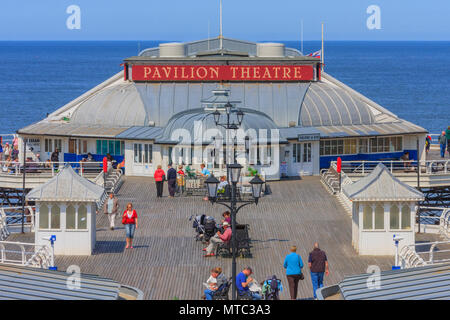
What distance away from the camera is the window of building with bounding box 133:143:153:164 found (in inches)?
1591

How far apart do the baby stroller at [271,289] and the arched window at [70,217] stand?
7.36 m

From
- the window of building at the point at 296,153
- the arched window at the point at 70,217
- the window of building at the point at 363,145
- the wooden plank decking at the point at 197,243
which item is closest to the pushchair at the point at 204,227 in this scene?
the wooden plank decking at the point at 197,243

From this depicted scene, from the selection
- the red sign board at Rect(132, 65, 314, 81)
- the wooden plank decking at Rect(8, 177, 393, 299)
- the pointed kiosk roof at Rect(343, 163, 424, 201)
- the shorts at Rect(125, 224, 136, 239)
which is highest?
the red sign board at Rect(132, 65, 314, 81)

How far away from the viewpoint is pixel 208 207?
32750mm

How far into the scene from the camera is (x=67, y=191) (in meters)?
26.2

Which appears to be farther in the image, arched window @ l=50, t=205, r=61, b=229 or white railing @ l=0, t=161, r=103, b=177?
white railing @ l=0, t=161, r=103, b=177

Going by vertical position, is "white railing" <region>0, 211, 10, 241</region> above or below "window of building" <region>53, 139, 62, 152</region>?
below

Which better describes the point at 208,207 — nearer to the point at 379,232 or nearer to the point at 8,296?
the point at 379,232

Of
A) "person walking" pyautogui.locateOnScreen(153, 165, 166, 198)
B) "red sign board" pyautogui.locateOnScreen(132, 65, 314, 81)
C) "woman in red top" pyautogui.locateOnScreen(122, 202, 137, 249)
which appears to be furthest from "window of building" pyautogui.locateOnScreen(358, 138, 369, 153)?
"woman in red top" pyautogui.locateOnScreen(122, 202, 137, 249)

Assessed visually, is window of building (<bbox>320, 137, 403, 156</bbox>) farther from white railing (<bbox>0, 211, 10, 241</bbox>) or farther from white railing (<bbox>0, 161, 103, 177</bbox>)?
white railing (<bbox>0, 211, 10, 241</bbox>)

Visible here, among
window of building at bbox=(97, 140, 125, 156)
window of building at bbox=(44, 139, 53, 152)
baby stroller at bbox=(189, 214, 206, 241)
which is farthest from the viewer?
window of building at bbox=(44, 139, 53, 152)

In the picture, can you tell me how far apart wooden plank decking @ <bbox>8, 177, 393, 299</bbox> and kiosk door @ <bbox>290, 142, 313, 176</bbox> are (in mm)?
4250

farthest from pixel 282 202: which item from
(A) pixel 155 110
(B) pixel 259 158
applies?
(A) pixel 155 110

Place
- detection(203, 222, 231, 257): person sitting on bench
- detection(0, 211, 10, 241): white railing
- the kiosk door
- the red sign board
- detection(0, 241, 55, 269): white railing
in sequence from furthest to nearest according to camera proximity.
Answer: the red sign board
the kiosk door
detection(0, 211, 10, 241): white railing
detection(203, 222, 231, 257): person sitting on bench
detection(0, 241, 55, 269): white railing
